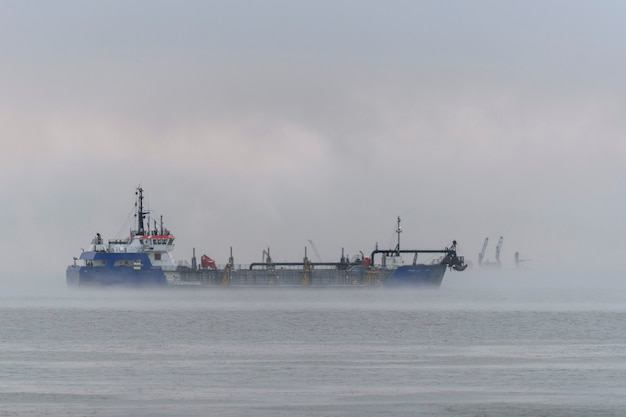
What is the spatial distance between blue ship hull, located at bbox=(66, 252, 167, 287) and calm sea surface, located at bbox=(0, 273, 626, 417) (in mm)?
43944

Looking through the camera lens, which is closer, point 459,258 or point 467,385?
point 467,385

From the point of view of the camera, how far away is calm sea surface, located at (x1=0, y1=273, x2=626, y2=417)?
49.9 meters

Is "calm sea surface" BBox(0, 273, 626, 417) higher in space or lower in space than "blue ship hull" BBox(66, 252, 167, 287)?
lower

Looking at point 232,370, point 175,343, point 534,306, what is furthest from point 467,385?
point 534,306

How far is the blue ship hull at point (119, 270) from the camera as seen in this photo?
163750 mm

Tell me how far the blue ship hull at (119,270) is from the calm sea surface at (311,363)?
43944mm

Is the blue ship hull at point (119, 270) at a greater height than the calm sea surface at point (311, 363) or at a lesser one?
greater

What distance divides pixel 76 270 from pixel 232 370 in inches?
4435

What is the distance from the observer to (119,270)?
164m

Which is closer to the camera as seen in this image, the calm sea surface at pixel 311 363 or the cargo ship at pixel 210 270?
the calm sea surface at pixel 311 363

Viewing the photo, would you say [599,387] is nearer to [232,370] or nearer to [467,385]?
[467,385]

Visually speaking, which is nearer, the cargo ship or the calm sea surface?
the calm sea surface

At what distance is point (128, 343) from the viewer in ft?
261

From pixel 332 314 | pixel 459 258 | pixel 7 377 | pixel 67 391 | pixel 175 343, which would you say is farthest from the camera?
pixel 459 258
